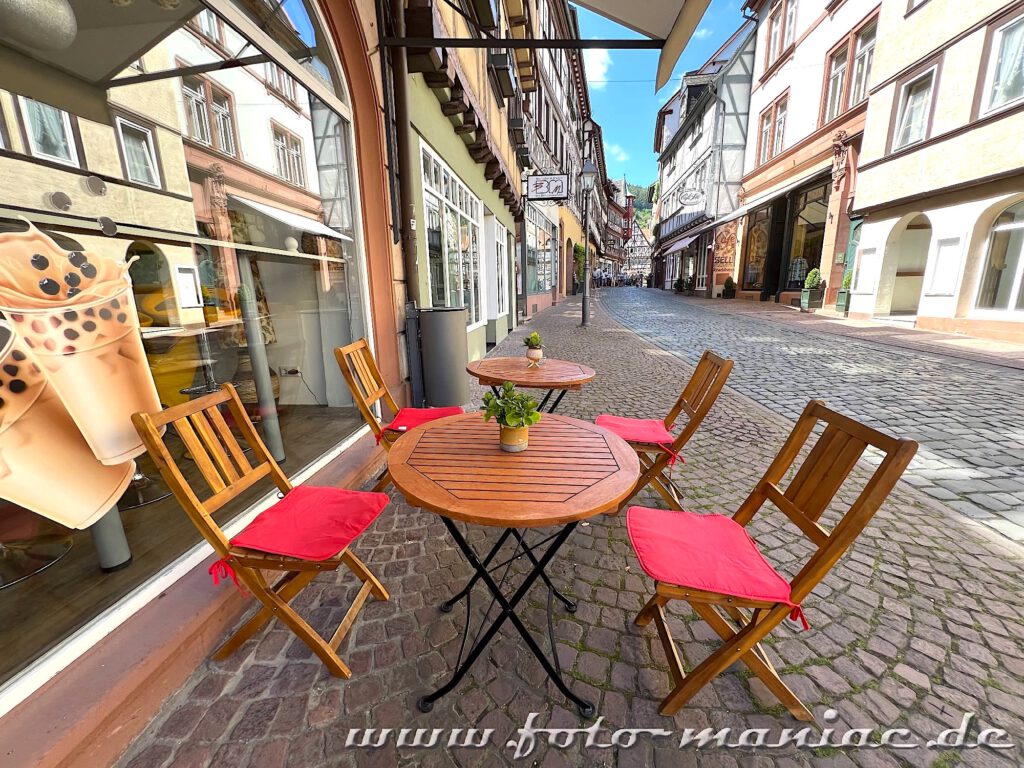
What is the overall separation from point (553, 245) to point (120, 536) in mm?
20434

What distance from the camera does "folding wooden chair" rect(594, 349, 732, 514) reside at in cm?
247

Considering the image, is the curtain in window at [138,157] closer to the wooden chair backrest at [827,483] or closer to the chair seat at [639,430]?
the chair seat at [639,430]

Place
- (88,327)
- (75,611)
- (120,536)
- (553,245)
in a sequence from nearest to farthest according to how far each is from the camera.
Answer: (88,327) → (75,611) → (120,536) → (553,245)

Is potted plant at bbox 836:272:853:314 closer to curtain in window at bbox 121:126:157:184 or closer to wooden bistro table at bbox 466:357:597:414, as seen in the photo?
wooden bistro table at bbox 466:357:597:414

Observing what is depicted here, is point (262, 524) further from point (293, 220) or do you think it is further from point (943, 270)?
point (943, 270)

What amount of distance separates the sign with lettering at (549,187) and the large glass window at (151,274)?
856 centimetres

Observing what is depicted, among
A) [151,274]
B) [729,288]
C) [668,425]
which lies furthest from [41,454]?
[729,288]

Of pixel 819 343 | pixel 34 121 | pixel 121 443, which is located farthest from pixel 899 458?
pixel 819 343

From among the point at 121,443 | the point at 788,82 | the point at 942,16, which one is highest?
the point at 788,82

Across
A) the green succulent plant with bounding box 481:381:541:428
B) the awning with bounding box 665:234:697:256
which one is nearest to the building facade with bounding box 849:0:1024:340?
the green succulent plant with bounding box 481:381:541:428

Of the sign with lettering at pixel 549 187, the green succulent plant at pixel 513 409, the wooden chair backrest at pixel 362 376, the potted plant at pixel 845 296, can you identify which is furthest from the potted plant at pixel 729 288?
the green succulent plant at pixel 513 409

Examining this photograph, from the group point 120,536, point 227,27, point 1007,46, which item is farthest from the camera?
point 1007,46

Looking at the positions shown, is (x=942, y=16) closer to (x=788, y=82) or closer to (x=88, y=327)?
(x=788, y=82)

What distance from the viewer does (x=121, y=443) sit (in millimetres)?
1638
